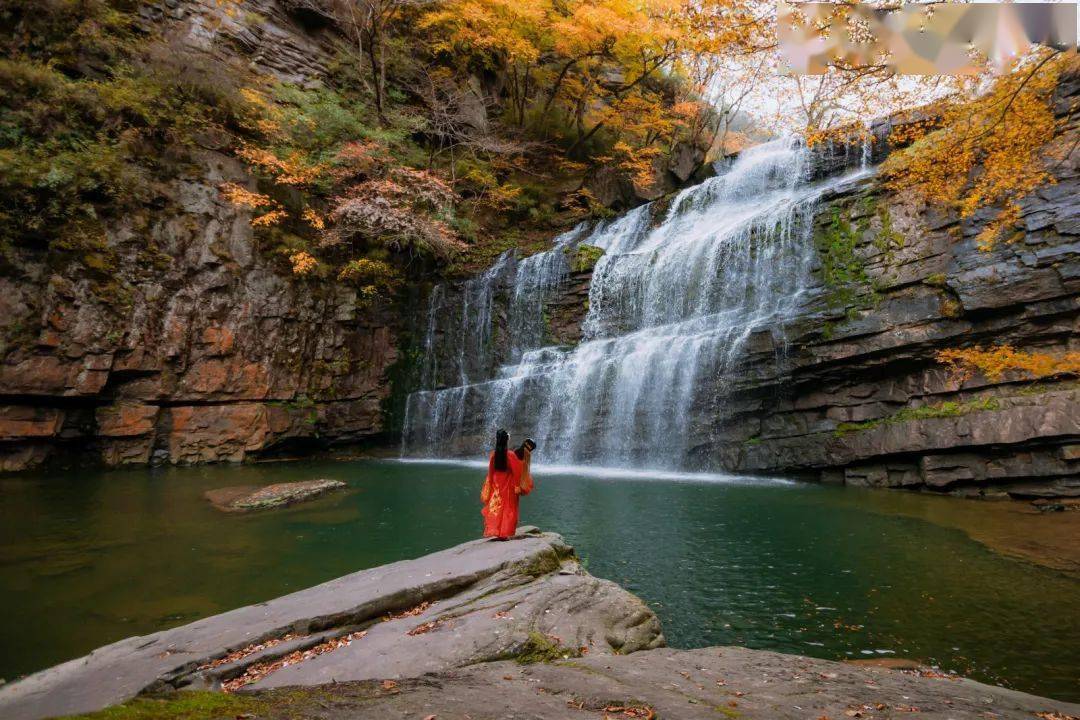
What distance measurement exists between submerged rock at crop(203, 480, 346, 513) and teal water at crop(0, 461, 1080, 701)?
1.24 ft

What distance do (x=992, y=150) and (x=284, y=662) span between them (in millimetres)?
13289

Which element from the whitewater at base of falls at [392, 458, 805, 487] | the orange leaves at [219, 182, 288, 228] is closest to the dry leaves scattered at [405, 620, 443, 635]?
the whitewater at base of falls at [392, 458, 805, 487]

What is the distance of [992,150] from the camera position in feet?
33.8

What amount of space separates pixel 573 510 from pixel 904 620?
539 centimetres

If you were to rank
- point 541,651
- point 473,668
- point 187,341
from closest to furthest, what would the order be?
point 473,668
point 541,651
point 187,341

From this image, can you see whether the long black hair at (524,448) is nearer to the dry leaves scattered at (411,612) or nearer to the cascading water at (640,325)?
the dry leaves scattered at (411,612)

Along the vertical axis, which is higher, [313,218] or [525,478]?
[313,218]

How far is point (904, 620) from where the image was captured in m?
5.20

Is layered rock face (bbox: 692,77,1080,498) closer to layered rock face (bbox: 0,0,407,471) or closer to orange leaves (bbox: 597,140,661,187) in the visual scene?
orange leaves (bbox: 597,140,661,187)

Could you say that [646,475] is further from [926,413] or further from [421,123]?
[421,123]

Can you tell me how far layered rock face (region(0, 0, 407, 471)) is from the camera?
44.1 ft

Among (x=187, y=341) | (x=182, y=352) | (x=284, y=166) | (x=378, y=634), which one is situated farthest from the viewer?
(x=284, y=166)

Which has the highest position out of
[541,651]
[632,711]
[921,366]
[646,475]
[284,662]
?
[921,366]

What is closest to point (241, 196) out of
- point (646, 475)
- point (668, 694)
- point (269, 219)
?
point (269, 219)
